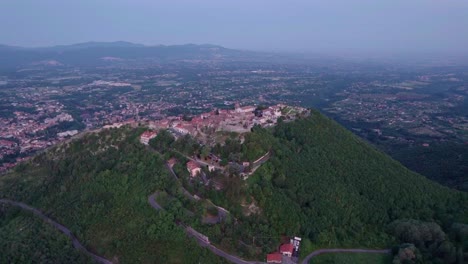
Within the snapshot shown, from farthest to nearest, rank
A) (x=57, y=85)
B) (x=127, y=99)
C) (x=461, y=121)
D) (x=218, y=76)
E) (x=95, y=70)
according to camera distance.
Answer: (x=95, y=70) < (x=218, y=76) < (x=57, y=85) < (x=127, y=99) < (x=461, y=121)

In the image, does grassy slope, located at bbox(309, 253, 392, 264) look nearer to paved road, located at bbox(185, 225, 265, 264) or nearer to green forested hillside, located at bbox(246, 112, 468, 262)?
green forested hillside, located at bbox(246, 112, 468, 262)

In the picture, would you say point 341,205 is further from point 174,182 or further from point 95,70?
point 95,70

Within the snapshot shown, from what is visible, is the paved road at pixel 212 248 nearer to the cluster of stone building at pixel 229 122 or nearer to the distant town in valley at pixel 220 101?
the cluster of stone building at pixel 229 122

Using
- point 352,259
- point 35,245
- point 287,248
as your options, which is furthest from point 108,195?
point 352,259

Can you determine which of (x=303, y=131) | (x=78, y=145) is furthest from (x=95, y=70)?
(x=303, y=131)

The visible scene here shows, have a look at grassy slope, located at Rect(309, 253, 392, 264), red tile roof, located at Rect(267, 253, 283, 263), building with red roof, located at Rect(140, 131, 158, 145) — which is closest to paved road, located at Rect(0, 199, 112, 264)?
red tile roof, located at Rect(267, 253, 283, 263)

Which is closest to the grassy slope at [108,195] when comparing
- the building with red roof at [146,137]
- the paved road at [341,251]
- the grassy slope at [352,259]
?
the building with red roof at [146,137]
